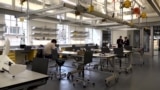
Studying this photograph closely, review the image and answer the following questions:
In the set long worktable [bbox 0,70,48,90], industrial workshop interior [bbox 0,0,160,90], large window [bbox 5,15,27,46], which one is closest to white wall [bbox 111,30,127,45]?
industrial workshop interior [bbox 0,0,160,90]

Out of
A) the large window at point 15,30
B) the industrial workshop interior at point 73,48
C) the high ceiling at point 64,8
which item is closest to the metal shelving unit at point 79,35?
the industrial workshop interior at point 73,48

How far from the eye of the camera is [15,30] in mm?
7762

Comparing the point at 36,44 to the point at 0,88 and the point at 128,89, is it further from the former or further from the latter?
the point at 0,88

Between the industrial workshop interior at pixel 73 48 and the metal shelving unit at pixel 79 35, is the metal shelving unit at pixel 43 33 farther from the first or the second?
the metal shelving unit at pixel 79 35

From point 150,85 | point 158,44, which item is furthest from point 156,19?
Result: point 150,85

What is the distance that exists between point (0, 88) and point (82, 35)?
10770 millimetres

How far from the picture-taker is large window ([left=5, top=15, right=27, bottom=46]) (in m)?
7.52

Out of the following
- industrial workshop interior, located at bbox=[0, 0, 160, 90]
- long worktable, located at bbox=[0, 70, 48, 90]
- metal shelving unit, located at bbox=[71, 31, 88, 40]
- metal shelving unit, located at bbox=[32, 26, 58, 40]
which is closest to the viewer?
long worktable, located at bbox=[0, 70, 48, 90]

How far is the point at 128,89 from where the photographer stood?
383 centimetres

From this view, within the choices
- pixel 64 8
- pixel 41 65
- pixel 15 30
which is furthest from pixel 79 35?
pixel 41 65

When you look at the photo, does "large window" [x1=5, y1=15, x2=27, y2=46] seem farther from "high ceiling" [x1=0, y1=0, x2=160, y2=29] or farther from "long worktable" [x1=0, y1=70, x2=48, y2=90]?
"long worktable" [x1=0, y1=70, x2=48, y2=90]

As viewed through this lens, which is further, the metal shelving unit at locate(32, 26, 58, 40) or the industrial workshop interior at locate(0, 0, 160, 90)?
the metal shelving unit at locate(32, 26, 58, 40)

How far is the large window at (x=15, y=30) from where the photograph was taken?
24.7 ft

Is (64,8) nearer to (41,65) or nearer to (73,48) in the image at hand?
(73,48)
